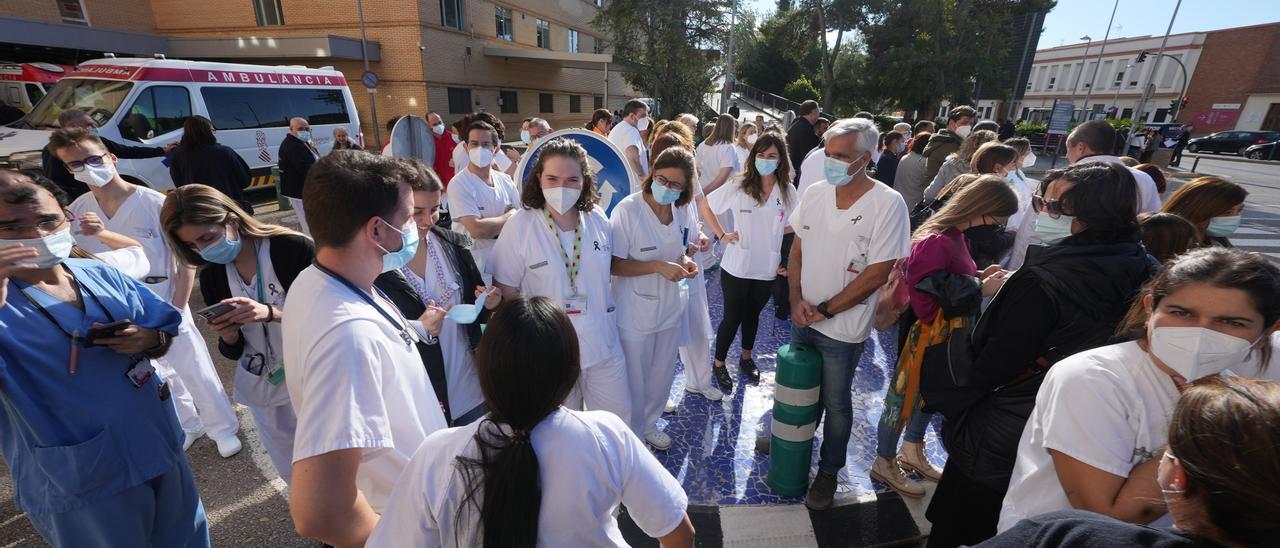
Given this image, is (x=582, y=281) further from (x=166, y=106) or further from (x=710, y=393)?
(x=166, y=106)

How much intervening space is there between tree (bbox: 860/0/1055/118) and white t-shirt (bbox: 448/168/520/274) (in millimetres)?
27447

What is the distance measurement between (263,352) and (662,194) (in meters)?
2.09

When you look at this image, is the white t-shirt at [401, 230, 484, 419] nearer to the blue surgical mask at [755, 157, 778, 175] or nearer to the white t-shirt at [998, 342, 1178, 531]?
the white t-shirt at [998, 342, 1178, 531]

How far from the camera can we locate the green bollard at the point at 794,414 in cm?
276

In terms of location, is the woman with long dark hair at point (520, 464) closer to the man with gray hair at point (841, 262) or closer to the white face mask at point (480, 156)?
the man with gray hair at point (841, 262)

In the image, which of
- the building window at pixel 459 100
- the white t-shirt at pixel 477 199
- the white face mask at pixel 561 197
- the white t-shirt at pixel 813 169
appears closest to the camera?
the white face mask at pixel 561 197

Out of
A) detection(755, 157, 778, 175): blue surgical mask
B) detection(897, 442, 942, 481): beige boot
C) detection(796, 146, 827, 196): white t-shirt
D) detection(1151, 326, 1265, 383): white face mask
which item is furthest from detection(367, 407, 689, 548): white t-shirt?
detection(796, 146, 827, 196): white t-shirt

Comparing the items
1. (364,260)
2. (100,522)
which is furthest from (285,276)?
(364,260)

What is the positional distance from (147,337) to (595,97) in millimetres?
32422

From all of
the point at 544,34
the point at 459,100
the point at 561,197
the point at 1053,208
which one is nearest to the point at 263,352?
the point at 561,197

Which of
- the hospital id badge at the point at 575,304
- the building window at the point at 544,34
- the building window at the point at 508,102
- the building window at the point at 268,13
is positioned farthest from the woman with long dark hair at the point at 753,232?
the building window at the point at 544,34

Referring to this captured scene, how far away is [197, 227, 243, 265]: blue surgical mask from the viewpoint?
7.02ft

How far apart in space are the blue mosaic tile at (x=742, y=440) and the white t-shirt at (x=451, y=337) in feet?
4.81

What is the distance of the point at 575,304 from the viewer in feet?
8.69
